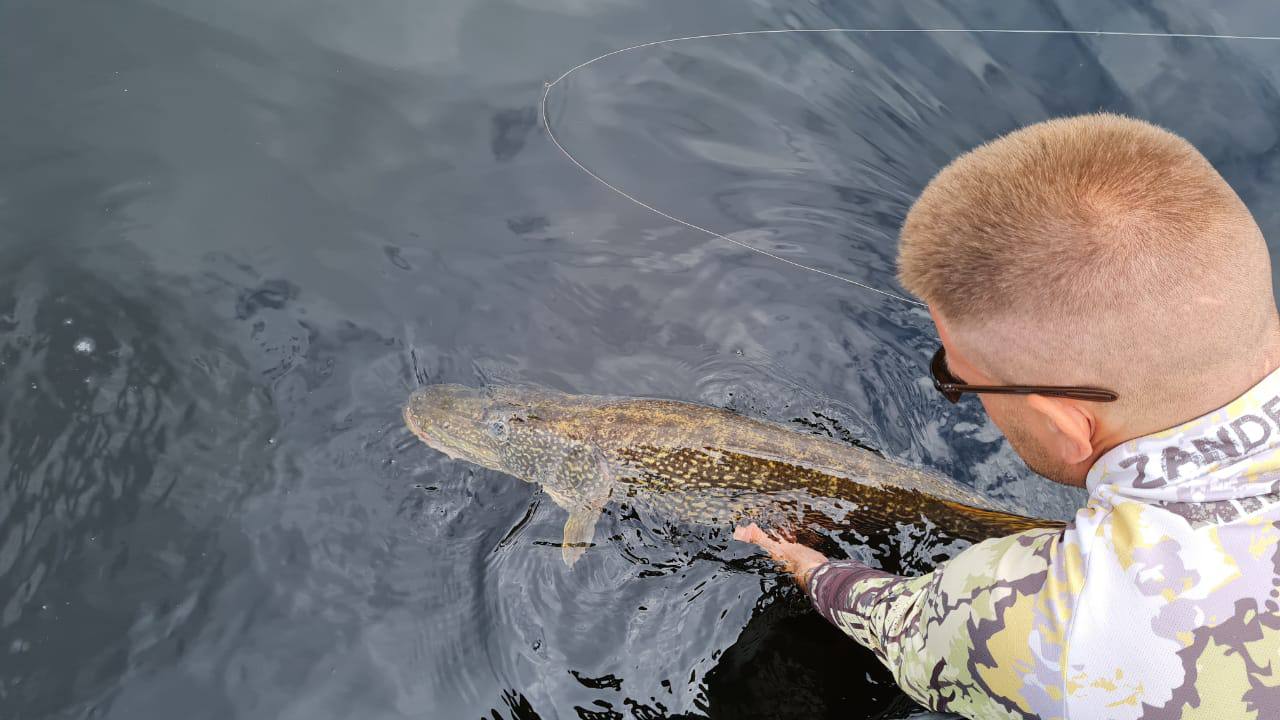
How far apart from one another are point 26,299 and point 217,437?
4.15ft

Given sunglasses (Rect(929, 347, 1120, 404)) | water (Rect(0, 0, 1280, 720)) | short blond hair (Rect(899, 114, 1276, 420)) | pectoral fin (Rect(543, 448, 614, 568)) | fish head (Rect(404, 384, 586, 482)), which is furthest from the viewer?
fish head (Rect(404, 384, 586, 482))

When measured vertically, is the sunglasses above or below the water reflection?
above

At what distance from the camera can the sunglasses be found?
7.16 feet

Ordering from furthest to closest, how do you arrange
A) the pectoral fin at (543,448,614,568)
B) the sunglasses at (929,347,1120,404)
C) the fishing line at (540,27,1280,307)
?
the fishing line at (540,27,1280,307), the pectoral fin at (543,448,614,568), the sunglasses at (929,347,1120,404)

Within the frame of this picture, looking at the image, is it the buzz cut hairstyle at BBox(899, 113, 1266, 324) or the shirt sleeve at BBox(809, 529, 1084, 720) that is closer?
the buzz cut hairstyle at BBox(899, 113, 1266, 324)

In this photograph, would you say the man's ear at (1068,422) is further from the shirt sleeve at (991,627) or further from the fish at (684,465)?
the fish at (684,465)

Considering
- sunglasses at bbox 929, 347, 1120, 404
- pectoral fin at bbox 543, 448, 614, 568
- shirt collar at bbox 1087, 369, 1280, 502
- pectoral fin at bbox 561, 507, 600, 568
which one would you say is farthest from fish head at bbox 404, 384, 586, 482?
shirt collar at bbox 1087, 369, 1280, 502

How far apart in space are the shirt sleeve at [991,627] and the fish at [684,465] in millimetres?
1173

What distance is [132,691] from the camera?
12.0 feet

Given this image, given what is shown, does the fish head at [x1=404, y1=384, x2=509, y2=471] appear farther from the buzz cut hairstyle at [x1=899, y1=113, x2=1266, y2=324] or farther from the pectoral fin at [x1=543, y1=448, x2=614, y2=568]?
the buzz cut hairstyle at [x1=899, y1=113, x2=1266, y2=324]

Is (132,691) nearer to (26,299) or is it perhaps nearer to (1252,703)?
(26,299)

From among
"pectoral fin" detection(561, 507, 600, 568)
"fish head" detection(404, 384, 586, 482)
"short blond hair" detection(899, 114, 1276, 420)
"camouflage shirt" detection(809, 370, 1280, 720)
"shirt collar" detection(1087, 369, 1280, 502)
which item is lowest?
"pectoral fin" detection(561, 507, 600, 568)

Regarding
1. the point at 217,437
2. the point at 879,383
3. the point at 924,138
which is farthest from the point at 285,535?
the point at 924,138

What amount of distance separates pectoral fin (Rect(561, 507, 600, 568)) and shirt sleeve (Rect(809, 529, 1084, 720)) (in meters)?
1.67
